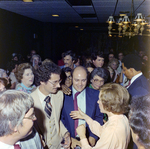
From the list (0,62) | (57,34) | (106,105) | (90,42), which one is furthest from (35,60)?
(90,42)

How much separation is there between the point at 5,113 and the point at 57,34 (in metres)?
9.58

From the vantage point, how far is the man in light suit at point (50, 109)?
71.2 inches

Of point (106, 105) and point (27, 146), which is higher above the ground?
point (106, 105)

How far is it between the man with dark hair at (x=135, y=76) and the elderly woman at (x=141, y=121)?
1108 millimetres

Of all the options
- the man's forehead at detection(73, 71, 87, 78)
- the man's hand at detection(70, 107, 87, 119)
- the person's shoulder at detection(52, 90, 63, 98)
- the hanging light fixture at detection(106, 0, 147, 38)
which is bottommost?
the man's hand at detection(70, 107, 87, 119)

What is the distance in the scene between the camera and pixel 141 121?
1.15 meters

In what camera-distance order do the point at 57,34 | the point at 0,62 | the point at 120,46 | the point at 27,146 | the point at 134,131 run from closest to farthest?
1. the point at 134,131
2. the point at 27,146
3. the point at 0,62
4. the point at 57,34
5. the point at 120,46

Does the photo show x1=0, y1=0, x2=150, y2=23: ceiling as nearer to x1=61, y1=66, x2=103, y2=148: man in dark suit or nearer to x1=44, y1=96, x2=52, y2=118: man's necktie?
x1=61, y1=66, x2=103, y2=148: man in dark suit

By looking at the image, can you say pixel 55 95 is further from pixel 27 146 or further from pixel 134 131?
pixel 134 131

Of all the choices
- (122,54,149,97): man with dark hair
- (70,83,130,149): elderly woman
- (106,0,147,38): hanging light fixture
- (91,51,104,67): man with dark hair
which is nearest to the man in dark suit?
(70,83,130,149): elderly woman

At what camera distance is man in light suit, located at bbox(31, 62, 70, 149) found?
5.93ft

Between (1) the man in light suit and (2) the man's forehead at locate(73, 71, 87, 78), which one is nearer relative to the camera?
(1) the man in light suit

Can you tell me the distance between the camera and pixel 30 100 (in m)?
1.19

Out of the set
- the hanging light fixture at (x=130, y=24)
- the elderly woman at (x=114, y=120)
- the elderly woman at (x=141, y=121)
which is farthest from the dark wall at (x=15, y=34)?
the elderly woman at (x=141, y=121)
